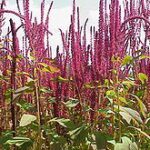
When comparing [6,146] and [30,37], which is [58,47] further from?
[6,146]

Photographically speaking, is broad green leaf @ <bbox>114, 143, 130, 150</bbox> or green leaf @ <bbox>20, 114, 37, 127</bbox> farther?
green leaf @ <bbox>20, 114, 37, 127</bbox>

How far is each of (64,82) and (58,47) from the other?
0.33 m

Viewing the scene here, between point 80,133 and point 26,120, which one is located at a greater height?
point 26,120

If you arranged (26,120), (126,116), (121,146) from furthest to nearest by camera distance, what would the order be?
(26,120) < (126,116) < (121,146)

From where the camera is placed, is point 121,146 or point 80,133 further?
point 80,133

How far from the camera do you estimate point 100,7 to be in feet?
10.4

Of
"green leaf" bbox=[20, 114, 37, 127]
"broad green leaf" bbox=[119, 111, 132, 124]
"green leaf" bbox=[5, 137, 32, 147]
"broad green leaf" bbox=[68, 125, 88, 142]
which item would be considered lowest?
"green leaf" bbox=[5, 137, 32, 147]

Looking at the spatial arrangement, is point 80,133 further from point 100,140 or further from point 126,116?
point 126,116

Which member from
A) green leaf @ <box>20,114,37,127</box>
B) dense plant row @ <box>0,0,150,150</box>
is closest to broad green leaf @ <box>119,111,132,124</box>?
dense plant row @ <box>0,0,150,150</box>

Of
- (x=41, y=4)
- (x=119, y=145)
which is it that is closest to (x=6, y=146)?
(x=119, y=145)

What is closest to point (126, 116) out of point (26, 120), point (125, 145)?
point (125, 145)

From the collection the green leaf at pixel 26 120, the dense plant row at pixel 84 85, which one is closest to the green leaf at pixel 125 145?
the dense plant row at pixel 84 85

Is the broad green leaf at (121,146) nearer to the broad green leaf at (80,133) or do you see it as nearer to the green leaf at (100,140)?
the green leaf at (100,140)

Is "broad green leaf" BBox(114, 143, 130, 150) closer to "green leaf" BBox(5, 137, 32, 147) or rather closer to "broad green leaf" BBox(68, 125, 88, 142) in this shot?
"broad green leaf" BBox(68, 125, 88, 142)
